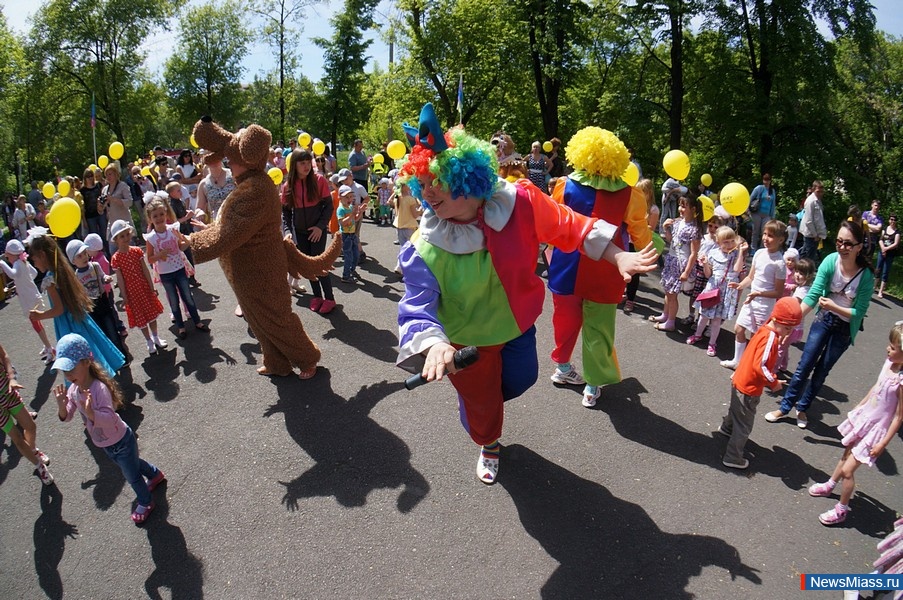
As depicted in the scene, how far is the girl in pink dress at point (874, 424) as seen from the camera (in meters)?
3.12

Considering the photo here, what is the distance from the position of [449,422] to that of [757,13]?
13592mm

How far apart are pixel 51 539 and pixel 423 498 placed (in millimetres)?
2387

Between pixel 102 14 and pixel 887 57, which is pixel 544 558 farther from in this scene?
pixel 102 14

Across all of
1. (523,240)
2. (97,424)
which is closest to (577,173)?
(523,240)

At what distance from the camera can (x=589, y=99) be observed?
19281 millimetres

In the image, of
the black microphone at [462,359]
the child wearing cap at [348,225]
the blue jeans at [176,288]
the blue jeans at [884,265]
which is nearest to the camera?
the black microphone at [462,359]

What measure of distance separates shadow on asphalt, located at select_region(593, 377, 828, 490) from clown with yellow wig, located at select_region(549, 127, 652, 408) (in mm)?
306

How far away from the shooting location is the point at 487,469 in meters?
3.80

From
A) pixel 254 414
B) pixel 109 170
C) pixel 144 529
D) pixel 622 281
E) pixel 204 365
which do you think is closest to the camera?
pixel 144 529

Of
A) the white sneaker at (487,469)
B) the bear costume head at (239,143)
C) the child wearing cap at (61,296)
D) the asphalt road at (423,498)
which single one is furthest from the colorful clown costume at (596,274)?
the child wearing cap at (61,296)

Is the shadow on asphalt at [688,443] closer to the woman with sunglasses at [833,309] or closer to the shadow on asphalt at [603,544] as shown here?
the woman with sunglasses at [833,309]

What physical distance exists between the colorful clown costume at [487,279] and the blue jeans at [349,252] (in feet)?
16.2

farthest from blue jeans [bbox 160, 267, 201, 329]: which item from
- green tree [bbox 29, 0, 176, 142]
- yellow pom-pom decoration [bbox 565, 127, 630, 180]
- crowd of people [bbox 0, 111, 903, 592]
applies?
green tree [bbox 29, 0, 176, 142]

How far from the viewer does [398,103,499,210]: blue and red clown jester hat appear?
3.05 meters
